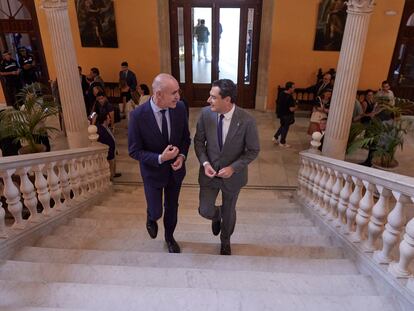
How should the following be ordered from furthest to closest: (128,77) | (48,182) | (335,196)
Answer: (128,77)
(335,196)
(48,182)

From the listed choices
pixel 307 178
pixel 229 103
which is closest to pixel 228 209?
pixel 229 103

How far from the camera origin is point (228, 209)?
306cm

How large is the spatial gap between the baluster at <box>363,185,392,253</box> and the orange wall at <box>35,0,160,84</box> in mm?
8178

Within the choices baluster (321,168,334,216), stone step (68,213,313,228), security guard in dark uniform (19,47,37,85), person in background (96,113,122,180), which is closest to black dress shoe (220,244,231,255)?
stone step (68,213,313,228)

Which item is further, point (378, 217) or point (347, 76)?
point (347, 76)

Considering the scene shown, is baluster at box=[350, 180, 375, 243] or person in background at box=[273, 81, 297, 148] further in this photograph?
person in background at box=[273, 81, 297, 148]

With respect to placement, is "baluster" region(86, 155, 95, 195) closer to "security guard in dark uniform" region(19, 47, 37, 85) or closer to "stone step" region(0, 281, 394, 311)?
"stone step" region(0, 281, 394, 311)

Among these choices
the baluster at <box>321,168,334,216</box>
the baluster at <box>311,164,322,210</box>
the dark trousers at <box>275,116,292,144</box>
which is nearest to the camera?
the baluster at <box>321,168,334,216</box>

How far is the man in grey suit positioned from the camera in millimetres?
2689

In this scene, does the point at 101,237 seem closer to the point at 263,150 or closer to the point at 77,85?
the point at 77,85

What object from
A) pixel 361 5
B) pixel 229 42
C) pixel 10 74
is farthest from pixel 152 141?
pixel 10 74

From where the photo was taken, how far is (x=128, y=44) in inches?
382

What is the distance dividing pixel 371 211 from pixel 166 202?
1651mm

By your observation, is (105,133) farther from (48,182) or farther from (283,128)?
(283,128)
